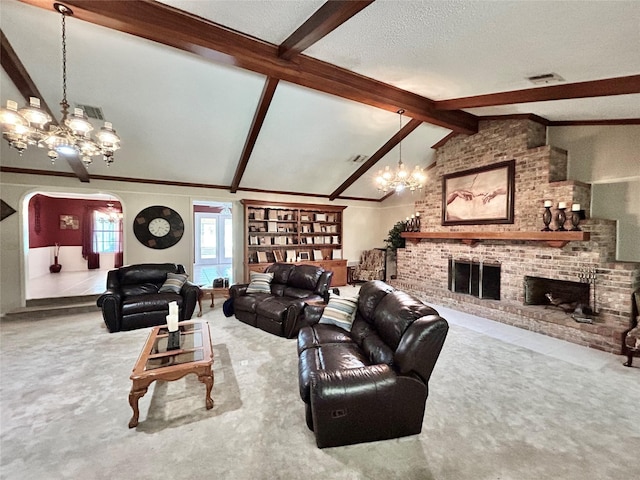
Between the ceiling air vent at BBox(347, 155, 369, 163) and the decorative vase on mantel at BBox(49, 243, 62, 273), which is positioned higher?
the ceiling air vent at BBox(347, 155, 369, 163)

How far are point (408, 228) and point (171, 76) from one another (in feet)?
18.6

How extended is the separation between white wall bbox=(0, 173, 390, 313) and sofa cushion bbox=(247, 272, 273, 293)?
2343mm

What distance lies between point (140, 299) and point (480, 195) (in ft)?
20.9

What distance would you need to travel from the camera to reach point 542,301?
16.2ft

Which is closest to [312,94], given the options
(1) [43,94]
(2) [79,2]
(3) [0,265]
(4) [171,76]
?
(4) [171,76]

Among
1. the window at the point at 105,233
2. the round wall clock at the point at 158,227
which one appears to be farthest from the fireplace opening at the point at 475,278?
the window at the point at 105,233

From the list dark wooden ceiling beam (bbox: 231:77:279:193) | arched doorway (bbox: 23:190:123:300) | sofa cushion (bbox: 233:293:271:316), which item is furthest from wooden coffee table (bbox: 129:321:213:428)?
arched doorway (bbox: 23:190:123:300)

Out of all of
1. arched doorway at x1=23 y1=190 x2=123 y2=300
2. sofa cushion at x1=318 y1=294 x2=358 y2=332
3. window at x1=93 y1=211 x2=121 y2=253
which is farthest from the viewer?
window at x1=93 y1=211 x2=121 y2=253

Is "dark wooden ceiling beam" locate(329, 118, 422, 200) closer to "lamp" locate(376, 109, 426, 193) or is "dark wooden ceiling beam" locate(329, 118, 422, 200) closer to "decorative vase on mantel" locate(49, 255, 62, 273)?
"lamp" locate(376, 109, 426, 193)

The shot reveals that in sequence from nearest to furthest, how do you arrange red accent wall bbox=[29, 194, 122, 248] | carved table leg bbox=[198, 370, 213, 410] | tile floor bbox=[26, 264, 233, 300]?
carved table leg bbox=[198, 370, 213, 410] < tile floor bbox=[26, 264, 233, 300] < red accent wall bbox=[29, 194, 122, 248]

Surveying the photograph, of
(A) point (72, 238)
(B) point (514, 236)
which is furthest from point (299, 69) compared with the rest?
(A) point (72, 238)

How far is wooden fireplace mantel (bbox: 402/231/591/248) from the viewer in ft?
13.5

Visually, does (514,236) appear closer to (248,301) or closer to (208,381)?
(248,301)

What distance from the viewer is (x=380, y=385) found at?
1943 mm
